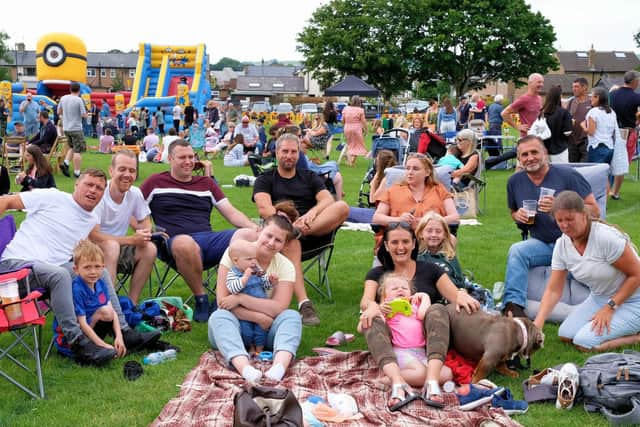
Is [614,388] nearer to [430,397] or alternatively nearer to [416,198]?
[430,397]

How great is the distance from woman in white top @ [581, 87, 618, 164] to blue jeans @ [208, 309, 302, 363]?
24.2ft

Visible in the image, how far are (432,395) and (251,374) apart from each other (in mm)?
1016

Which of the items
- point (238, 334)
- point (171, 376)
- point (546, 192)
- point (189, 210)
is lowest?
point (171, 376)

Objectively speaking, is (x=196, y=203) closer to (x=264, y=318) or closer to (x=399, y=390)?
(x=264, y=318)

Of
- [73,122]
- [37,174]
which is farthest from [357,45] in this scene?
[37,174]

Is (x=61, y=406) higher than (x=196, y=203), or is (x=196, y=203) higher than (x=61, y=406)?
(x=196, y=203)

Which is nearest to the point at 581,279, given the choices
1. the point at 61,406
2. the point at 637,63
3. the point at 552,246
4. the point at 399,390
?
the point at 552,246

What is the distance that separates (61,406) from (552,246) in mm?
3586

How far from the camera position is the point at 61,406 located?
3.77m

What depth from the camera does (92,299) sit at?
456 cm

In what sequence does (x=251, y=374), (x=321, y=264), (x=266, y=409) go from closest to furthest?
(x=266, y=409) < (x=251, y=374) < (x=321, y=264)

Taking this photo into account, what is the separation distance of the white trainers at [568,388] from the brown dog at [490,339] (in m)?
0.40

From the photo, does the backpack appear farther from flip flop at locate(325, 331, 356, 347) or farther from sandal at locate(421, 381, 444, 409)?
flip flop at locate(325, 331, 356, 347)

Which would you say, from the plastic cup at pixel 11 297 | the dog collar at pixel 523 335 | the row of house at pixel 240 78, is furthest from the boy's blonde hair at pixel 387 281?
the row of house at pixel 240 78
